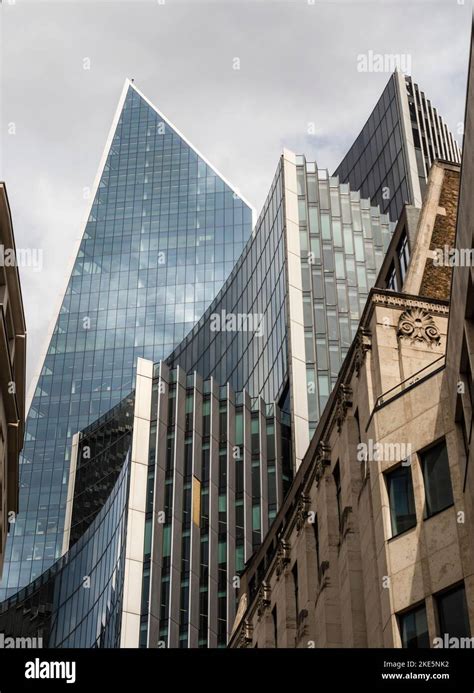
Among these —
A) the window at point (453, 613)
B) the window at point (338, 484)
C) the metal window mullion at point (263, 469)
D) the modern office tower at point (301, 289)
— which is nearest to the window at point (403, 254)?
the window at point (338, 484)

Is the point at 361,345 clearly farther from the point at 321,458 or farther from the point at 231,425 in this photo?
the point at 231,425

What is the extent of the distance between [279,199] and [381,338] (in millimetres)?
76732

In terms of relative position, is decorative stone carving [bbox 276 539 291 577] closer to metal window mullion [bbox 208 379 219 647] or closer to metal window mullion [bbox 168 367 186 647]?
metal window mullion [bbox 168 367 186 647]

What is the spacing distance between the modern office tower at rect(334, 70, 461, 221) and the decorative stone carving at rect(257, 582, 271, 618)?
229 feet

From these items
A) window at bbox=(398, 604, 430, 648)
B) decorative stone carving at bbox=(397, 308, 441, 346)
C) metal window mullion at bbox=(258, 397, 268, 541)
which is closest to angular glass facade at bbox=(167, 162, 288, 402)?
metal window mullion at bbox=(258, 397, 268, 541)

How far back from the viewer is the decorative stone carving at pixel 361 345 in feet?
122

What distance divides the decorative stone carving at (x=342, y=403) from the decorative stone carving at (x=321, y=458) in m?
1.56

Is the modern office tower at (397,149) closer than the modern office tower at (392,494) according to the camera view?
No

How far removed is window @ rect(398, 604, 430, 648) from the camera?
93.2 ft

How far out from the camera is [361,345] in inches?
1479

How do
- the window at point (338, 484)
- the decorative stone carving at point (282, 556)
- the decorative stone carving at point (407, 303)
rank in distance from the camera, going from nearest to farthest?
the decorative stone carving at point (407, 303) < the window at point (338, 484) < the decorative stone carving at point (282, 556)

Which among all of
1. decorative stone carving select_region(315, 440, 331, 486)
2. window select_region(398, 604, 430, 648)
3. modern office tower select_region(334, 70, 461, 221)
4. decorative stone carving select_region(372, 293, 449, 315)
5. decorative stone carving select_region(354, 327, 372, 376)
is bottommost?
window select_region(398, 604, 430, 648)

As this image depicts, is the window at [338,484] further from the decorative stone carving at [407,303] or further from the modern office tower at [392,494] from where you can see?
the decorative stone carving at [407,303]

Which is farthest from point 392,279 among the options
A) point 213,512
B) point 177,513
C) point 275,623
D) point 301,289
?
point 301,289
